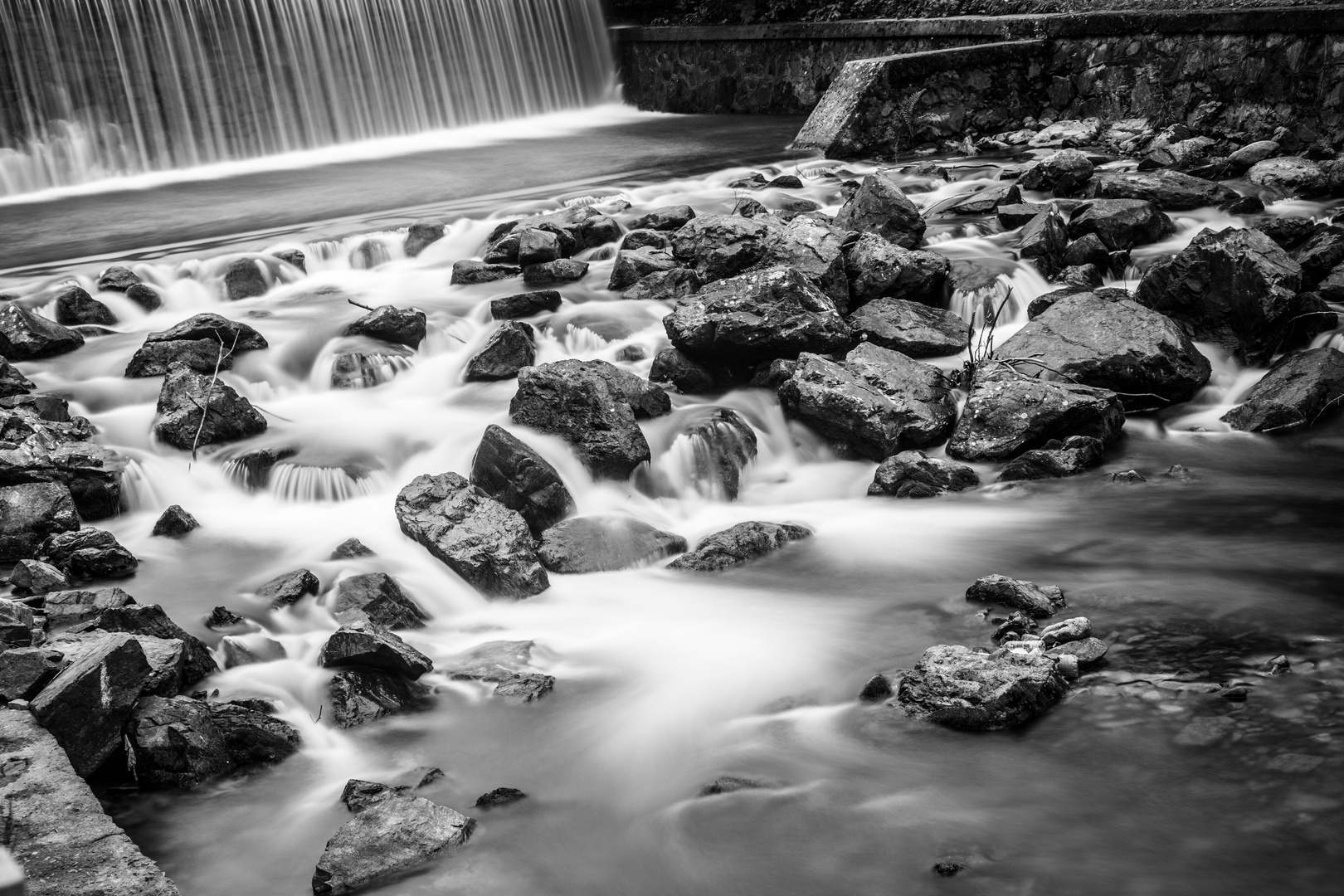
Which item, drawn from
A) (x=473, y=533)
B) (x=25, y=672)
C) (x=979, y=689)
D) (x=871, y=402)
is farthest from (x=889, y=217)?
(x=25, y=672)

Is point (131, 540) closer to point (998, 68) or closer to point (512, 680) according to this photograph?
point (512, 680)

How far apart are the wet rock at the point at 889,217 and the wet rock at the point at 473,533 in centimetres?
442

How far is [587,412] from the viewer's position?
5816 mm

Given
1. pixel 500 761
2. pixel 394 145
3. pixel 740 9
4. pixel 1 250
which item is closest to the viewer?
pixel 500 761

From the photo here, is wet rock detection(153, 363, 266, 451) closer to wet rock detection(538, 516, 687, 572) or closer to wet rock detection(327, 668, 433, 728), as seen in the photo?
wet rock detection(538, 516, 687, 572)

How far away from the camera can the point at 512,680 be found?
4.11 metres

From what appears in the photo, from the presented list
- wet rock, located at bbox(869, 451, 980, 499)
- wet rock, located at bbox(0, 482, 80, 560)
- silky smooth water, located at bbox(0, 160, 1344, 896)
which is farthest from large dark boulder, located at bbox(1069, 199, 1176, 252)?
wet rock, located at bbox(0, 482, 80, 560)

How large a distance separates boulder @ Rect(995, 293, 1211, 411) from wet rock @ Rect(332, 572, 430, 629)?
11.5ft

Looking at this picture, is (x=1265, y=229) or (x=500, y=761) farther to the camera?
(x=1265, y=229)

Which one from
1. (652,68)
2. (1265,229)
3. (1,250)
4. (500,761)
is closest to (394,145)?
(652,68)

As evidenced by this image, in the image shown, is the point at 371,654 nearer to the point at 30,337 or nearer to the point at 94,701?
the point at 94,701

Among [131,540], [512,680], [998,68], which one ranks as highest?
[998,68]

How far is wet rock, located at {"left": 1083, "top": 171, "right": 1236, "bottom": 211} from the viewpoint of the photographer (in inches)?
375

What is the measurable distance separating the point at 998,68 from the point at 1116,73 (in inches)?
52.0
